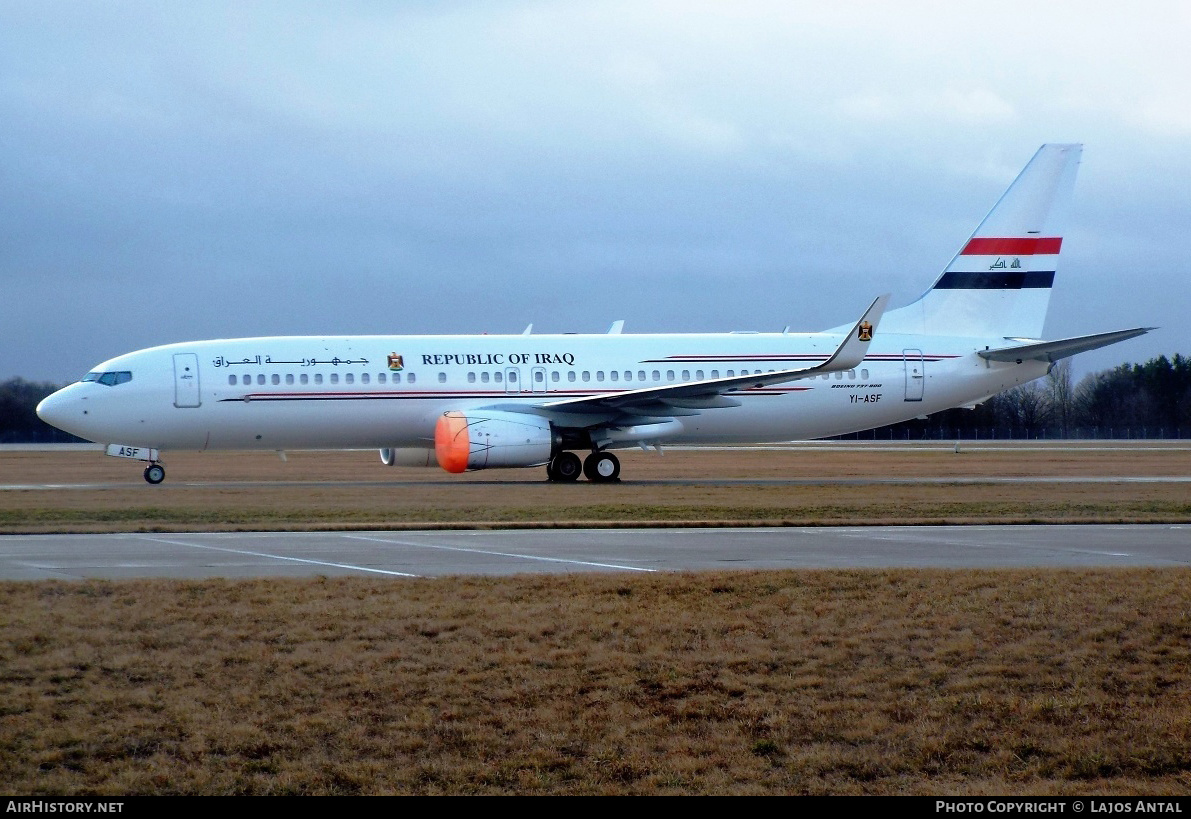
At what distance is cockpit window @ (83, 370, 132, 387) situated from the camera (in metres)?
30.9

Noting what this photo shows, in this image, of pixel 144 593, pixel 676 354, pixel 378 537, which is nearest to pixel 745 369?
pixel 676 354

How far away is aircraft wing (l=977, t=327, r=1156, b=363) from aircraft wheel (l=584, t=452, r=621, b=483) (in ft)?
33.1

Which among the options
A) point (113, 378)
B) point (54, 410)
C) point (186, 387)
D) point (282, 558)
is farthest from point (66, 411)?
point (282, 558)

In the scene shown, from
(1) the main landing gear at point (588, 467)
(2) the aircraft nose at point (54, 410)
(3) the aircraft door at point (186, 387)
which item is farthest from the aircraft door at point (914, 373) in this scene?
(2) the aircraft nose at point (54, 410)

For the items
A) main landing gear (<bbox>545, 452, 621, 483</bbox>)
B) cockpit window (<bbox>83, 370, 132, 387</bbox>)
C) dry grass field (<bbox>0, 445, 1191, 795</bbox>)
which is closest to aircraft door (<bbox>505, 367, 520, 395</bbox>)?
main landing gear (<bbox>545, 452, 621, 483</bbox>)

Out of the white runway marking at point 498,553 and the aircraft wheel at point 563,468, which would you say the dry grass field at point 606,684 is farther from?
the aircraft wheel at point 563,468

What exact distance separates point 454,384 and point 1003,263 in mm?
14843

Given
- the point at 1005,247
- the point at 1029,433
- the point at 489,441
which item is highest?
the point at 1005,247

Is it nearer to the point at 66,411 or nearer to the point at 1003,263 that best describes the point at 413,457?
the point at 66,411

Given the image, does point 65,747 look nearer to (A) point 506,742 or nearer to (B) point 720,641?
(A) point 506,742

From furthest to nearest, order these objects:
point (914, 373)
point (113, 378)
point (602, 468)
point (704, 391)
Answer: point (914, 373) → point (602, 468) → point (113, 378) → point (704, 391)

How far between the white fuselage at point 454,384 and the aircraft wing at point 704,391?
0.87 meters

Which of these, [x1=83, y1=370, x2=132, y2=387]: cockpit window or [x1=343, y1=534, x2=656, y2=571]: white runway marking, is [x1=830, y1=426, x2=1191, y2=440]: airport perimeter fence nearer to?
[x1=83, y1=370, x2=132, y2=387]: cockpit window

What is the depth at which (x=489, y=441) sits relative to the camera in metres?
29.5
